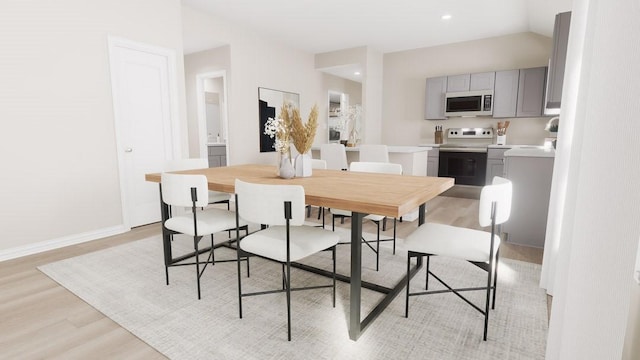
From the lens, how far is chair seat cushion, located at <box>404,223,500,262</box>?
5.68ft

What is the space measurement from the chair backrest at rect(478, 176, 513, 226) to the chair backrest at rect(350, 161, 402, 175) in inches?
40.4

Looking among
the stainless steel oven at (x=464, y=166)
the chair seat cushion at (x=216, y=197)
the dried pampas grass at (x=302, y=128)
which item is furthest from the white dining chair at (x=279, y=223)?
the stainless steel oven at (x=464, y=166)

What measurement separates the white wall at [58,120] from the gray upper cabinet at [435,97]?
4.68 metres

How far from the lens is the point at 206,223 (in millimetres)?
2291

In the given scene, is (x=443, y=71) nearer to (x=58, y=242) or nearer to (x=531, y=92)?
(x=531, y=92)

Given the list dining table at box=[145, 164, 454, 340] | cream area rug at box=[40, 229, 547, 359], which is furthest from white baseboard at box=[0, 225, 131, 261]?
dining table at box=[145, 164, 454, 340]

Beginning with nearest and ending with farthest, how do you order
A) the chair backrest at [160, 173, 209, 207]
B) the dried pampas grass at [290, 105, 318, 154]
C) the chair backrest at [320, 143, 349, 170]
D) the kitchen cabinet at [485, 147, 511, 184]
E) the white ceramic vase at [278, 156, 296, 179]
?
the chair backrest at [160, 173, 209, 207]
the dried pampas grass at [290, 105, 318, 154]
the white ceramic vase at [278, 156, 296, 179]
the chair backrest at [320, 143, 349, 170]
the kitchen cabinet at [485, 147, 511, 184]

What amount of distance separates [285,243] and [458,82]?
17.1 ft

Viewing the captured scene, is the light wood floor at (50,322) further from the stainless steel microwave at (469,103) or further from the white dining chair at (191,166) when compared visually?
the stainless steel microwave at (469,103)

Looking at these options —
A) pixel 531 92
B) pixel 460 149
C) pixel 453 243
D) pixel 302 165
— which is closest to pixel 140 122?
pixel 302 165

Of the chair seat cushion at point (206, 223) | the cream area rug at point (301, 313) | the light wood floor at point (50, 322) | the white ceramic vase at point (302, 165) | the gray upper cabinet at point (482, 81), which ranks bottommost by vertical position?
the light wood floor at point (50, 322)

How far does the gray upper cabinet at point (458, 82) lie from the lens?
574cm

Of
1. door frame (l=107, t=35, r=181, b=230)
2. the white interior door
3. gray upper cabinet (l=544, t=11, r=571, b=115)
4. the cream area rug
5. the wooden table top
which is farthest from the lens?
the white interior door

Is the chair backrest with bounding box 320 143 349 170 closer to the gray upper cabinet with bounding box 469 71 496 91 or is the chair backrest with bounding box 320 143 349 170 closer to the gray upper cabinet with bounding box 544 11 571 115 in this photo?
the gray upper cabinet with bounding box 544 11 571 115
